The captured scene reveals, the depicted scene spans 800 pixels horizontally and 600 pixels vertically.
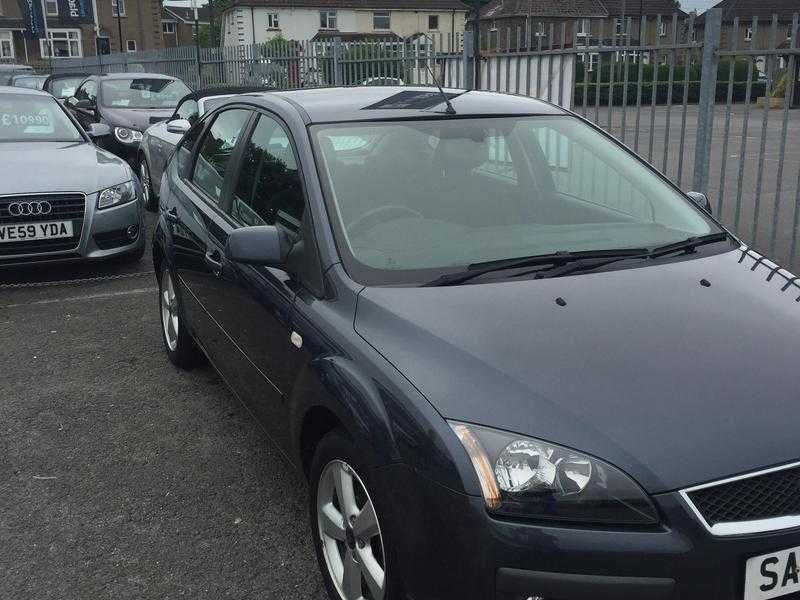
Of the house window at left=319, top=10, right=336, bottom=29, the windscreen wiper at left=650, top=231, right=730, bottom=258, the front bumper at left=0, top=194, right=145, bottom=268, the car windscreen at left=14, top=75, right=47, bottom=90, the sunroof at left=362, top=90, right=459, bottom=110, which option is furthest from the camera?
the house window at left=319, top=10, right=336, bottom=29

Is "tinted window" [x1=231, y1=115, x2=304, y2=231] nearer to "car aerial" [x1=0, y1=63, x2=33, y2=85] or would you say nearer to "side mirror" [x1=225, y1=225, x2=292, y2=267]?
"side mirror" [x1=225, y1=225, x2=292, y2=267]

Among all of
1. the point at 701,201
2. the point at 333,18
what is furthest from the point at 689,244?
the point at 333,18

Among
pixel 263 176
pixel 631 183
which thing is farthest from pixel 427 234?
pixel 631 183

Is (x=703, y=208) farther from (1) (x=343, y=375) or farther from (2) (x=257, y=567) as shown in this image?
(2) (x=257, y=567)

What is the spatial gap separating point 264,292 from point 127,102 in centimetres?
1131

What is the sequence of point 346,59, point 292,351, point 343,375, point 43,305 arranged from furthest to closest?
1. point 346,59
2. point 43,305
3. point 292,351
4. point 343,375

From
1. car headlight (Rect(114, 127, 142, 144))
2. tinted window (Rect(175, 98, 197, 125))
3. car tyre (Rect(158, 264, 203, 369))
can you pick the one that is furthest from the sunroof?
car headlight (Rect(114, 127, 142, 144))

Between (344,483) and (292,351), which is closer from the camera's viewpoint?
(344,483)

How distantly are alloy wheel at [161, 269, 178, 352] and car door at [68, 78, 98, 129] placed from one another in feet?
28.9

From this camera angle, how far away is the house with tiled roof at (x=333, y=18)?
7175cm

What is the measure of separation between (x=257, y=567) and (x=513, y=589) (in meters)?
1.34

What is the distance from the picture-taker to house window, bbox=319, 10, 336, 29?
7488 centimetres

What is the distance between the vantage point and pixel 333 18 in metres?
74.9

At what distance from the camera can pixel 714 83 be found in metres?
6.44
